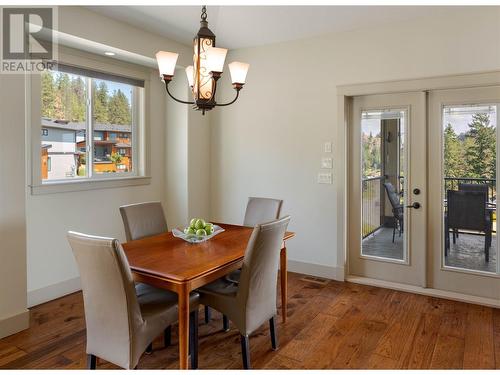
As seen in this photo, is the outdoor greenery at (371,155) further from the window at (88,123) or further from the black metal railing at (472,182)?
the window at (88,123)

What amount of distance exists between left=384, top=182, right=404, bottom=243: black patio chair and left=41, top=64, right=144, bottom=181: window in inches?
116

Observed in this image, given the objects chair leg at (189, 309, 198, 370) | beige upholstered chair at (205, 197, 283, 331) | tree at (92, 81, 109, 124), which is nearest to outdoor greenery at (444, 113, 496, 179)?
beige upholstered chair at (205, 197, 283, 331)

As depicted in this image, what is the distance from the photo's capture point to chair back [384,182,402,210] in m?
3.84

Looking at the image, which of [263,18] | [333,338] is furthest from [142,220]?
[263,18]

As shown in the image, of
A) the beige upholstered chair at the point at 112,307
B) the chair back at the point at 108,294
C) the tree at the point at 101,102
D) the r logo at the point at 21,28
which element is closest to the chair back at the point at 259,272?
the beige upholstered chair at the point at 112,307

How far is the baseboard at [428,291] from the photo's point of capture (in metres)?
3.36

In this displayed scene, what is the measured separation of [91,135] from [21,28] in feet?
4.15

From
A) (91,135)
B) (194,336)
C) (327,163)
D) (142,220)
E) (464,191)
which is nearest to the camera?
(194,336)

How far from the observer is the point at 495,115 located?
10.9 feet

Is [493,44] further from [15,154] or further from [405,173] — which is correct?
[15,154]

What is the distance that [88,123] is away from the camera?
3.80 metres

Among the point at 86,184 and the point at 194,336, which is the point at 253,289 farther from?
the point at 86,184

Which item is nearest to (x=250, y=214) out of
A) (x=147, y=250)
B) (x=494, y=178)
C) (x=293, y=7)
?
(x=147, y=250)

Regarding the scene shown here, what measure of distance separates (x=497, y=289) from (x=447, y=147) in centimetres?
140
